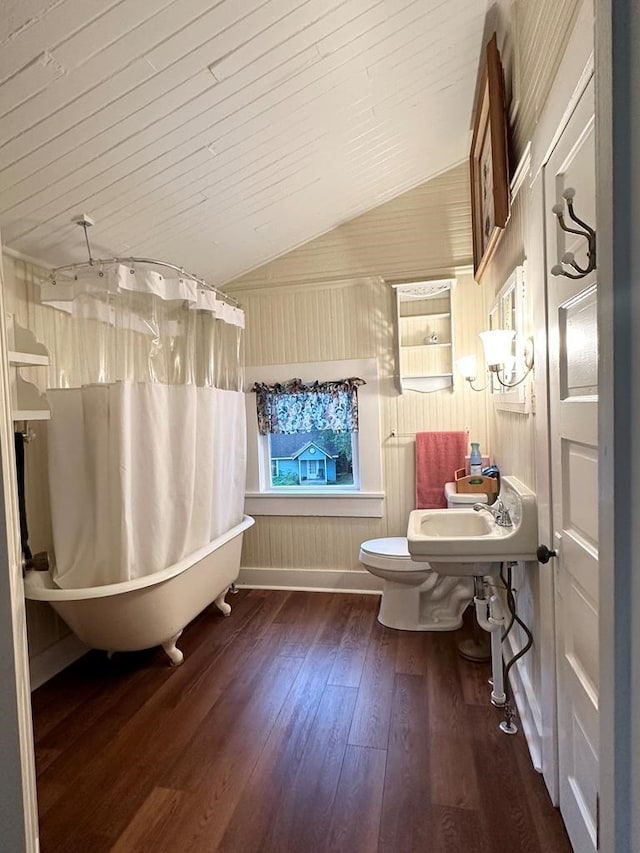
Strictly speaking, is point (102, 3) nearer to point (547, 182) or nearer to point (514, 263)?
point (547, 182)

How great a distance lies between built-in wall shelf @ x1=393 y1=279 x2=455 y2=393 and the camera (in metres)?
3.08

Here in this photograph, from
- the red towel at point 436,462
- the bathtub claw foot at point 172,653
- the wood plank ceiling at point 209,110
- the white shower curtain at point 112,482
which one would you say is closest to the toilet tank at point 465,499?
the red towel at point 436,462

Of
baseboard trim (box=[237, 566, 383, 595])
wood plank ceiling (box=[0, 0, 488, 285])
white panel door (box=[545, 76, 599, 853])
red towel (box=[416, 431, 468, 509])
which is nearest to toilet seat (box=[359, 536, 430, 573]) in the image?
red towel (box=[416, 431, 468, 509])

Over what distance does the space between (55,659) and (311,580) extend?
166cm

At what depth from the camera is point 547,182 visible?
1.34 metres

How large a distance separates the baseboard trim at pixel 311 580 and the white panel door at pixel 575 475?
1899 mm

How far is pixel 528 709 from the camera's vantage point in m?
1.79

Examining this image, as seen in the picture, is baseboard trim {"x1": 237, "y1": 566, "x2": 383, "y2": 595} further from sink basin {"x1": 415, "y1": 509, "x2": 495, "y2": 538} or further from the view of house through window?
sink basin {"x1": 415, "y1": 509, "x2": 495, "y2": 538}

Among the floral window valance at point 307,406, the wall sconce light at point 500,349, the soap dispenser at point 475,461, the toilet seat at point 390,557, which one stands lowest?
the toilet seat at point 390,557

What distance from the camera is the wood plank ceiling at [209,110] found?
1414mm

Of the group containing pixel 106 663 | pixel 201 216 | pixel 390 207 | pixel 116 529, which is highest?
pixel 390 207

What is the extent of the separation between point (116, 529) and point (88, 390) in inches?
27.1

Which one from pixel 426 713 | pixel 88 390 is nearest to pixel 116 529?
pixel 88 390

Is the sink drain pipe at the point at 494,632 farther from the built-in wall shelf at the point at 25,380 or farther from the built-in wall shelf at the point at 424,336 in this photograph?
the built-in wall shelf at the point at 25,380
